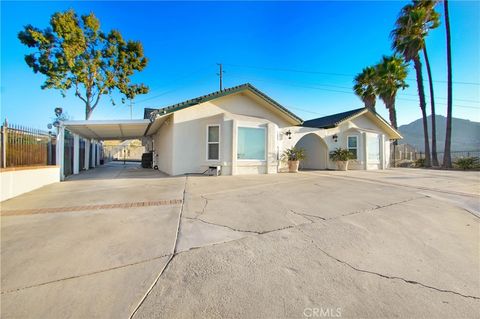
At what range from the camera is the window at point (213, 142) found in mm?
10477

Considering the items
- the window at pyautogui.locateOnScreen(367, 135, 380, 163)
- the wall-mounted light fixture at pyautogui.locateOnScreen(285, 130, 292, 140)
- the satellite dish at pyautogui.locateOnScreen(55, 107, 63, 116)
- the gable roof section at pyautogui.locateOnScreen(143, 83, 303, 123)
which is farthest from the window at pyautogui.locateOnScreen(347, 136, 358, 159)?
the satellite dish at pyautogui.locateOnScreen(55, 107, 63, 116)

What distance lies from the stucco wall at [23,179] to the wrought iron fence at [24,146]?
25 cm

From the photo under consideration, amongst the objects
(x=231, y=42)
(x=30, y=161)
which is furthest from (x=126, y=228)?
(x=231, y=42)

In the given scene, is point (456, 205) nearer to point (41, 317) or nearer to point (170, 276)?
point (170, 276)

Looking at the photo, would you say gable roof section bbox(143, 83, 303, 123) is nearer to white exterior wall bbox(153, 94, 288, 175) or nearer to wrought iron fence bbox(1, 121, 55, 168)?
white exterior wall bbox(153, 94, 288, 175)

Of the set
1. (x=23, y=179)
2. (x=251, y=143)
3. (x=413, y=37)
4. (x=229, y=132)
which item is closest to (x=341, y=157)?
(x=251, y=143)

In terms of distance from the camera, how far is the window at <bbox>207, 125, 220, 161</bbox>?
34.4ft

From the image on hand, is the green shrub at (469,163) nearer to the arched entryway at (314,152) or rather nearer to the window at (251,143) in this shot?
the arched entryway at (314,152)

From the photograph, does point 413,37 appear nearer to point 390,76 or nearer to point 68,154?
Result: point 390,76

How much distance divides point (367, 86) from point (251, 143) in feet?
53.2

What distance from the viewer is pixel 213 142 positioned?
415 inches

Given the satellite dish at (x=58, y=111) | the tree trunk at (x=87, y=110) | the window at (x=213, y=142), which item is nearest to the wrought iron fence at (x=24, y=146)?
the satellite dish at (x=58, y=111)

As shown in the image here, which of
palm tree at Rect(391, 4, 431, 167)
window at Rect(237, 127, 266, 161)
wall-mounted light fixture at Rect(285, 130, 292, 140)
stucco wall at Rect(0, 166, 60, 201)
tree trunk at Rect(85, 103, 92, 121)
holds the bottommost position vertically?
stucco wall at Rect(0, 166, 60, 201)

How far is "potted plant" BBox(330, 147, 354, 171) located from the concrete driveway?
9.31 meters
